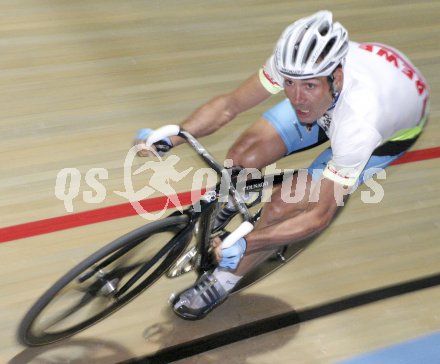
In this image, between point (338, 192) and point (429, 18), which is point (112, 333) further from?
point (429, 18)

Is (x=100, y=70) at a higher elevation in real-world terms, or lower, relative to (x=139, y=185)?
higher

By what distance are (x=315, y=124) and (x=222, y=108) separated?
0.39 metres

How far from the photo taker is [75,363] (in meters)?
2.95

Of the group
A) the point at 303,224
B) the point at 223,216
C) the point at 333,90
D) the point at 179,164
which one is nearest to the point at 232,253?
the point at 303,224

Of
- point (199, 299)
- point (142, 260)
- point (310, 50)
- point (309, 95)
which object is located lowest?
point (199, 299)

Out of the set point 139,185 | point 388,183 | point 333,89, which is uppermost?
point 333,89

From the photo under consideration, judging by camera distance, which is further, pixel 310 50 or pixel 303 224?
pixel 303 224

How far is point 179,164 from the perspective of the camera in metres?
4.01

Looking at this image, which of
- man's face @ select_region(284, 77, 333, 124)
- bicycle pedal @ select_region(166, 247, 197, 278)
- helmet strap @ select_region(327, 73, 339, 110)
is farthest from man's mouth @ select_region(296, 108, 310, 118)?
bicycle pedal @ select_region(166, 247, 197, 278)

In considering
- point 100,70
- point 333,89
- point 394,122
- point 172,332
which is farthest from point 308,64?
point 100,70

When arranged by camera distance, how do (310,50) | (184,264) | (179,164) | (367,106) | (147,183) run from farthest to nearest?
(179,164) < (147,183) < (184,264) < (367,106) < (310,50)

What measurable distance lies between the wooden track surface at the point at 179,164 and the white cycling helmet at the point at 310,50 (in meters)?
1.15

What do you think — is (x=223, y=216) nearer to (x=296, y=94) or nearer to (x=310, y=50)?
(x=296, y=94)

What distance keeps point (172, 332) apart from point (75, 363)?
41 cm
